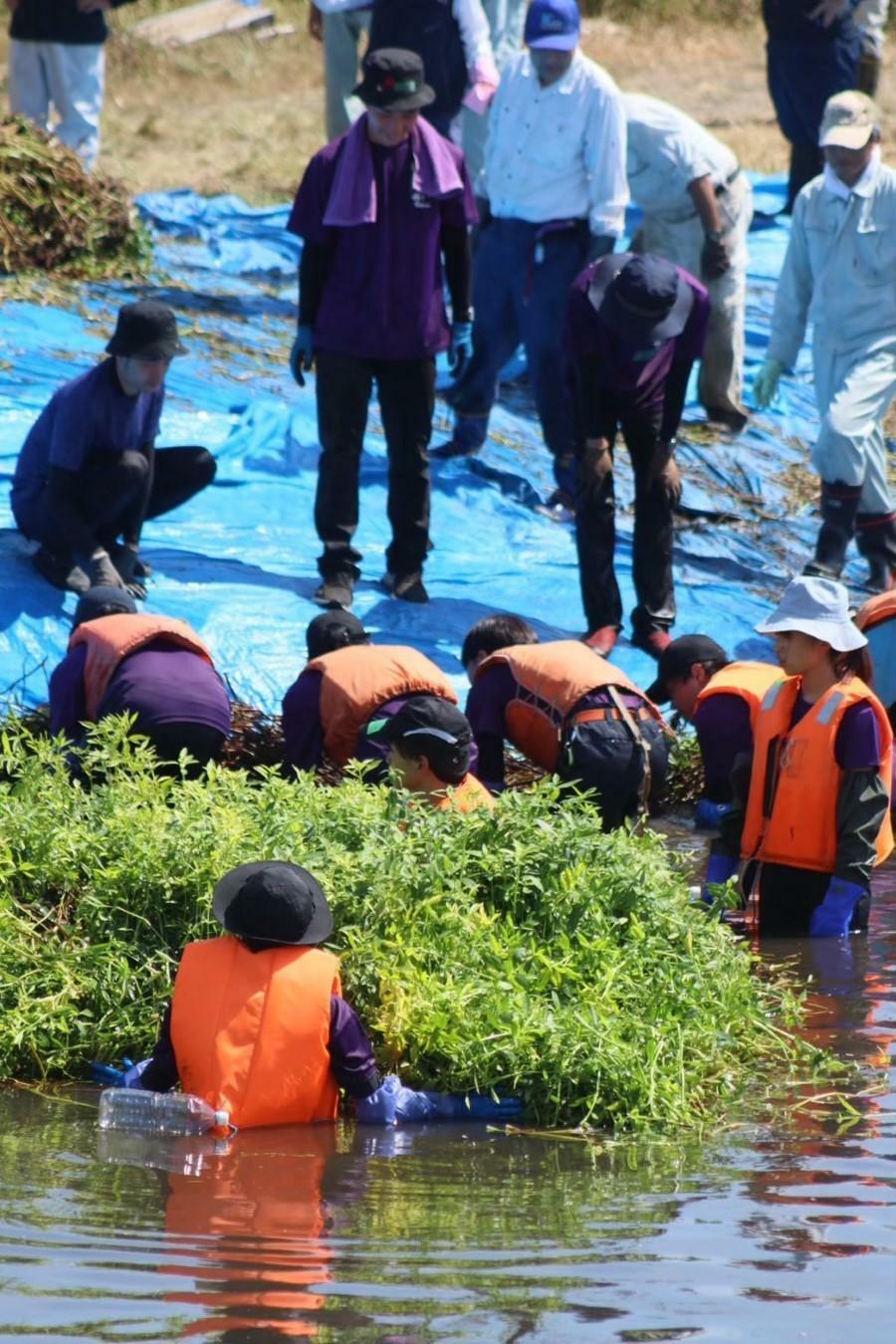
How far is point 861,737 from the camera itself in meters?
6.73

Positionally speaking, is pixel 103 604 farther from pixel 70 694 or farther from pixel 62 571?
pixel 62 571

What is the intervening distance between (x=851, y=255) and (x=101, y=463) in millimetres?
3338

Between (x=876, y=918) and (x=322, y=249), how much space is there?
3351 millimetres

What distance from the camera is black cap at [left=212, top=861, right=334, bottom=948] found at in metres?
5.20

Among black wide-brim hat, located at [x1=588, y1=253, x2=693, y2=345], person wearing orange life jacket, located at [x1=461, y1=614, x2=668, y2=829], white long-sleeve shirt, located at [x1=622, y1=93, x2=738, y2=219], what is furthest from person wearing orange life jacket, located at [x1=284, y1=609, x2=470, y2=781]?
white long-sleeve shirt, located at [x1=622, y1=93, x2=738, y2=219]

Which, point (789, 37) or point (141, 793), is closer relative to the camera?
point (141, 793)

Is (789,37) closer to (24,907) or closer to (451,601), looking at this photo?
(451,601)

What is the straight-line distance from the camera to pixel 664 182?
36.1 feet

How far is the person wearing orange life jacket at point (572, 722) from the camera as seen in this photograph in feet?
23.8

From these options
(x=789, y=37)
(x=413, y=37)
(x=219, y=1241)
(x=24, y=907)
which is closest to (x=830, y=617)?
(x=24, y=907)

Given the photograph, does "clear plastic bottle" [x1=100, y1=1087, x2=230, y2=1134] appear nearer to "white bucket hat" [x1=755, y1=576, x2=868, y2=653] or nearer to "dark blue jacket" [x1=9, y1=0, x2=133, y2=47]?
"white bucket hat" [x1=755, y1=576, x2=868, y2=653]

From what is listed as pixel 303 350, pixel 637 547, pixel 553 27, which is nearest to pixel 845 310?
pixel 637 547

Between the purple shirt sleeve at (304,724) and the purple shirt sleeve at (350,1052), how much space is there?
199 cm

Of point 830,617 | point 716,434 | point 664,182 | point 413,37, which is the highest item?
point 413,37
